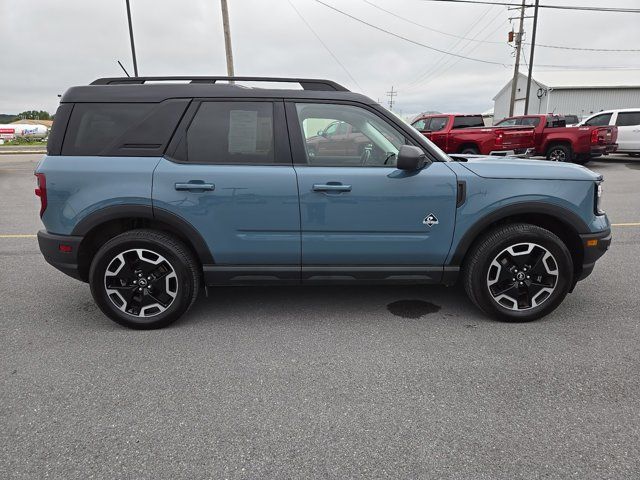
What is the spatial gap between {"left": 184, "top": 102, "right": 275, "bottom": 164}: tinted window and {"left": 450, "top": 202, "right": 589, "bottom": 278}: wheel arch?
1.61m

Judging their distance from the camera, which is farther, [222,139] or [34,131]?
[34,131]

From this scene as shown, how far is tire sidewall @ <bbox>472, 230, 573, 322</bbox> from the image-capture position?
3273 millimetres

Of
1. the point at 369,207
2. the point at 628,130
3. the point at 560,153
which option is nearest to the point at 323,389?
the point at 369,207

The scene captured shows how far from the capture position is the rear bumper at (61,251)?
10.6 ft

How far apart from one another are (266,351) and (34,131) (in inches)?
3491

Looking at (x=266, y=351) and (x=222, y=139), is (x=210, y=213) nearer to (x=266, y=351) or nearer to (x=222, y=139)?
(x=222, y=139)

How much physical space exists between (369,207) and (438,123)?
1289 centimetres

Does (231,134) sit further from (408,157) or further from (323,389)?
(323,389)

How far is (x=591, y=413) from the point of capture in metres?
2.35

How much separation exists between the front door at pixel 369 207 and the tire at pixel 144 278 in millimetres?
941

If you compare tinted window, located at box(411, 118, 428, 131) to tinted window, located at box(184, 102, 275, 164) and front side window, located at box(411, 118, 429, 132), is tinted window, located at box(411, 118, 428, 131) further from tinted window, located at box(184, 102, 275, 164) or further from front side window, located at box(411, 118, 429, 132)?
tinted window, located at box(184, 102, 275, 164)

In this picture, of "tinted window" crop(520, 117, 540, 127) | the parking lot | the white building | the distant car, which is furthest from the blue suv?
the white building

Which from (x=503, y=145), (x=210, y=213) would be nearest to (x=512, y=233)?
(x=210, y=213)

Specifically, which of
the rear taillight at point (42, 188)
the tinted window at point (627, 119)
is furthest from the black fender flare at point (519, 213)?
the tinted window at point (627, 119)
